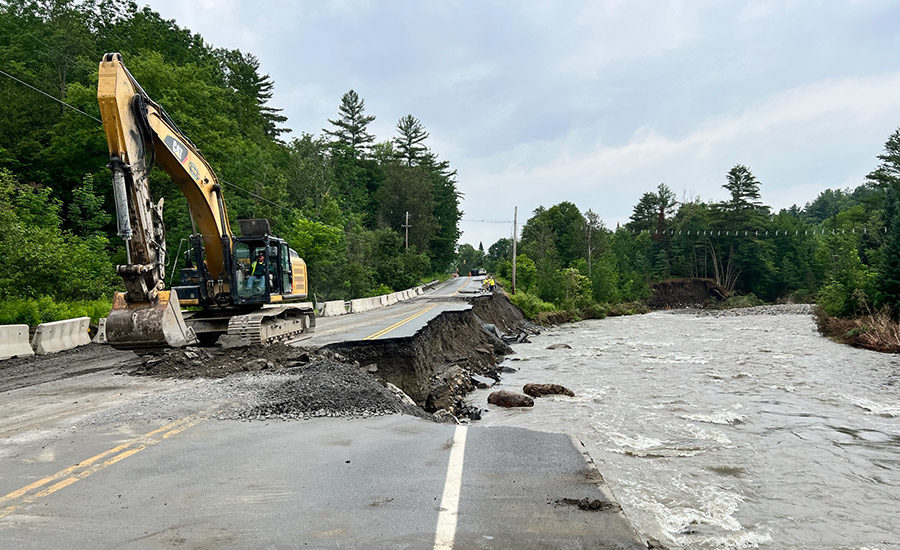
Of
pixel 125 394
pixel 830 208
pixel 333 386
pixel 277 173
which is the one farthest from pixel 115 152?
pixel 830 208

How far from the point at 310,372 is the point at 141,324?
315 centimetres

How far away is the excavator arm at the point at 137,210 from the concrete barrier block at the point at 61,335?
19.5ft

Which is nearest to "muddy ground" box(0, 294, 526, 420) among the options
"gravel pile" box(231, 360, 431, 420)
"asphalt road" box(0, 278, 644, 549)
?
"gravel pile" box(231, 360, 431, 420)

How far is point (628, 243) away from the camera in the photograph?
88188 mm

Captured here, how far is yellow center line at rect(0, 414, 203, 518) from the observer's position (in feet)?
14.1

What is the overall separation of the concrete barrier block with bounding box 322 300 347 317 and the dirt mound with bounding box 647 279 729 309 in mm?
60675

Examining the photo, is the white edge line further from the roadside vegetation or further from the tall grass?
the roadside vegetation

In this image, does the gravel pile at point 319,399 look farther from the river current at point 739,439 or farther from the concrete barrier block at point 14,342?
the concrete barrier block at point 14,342

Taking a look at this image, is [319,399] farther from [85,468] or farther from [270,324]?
[270,324]

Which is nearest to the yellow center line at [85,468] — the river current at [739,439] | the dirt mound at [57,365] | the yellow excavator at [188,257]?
the yellow excavator at [188,257]

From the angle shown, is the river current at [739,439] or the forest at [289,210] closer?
the river current at [739,439]

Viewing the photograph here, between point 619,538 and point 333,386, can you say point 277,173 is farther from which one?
point 619,538

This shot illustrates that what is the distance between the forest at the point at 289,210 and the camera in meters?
21.9

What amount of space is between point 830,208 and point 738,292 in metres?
78.5
